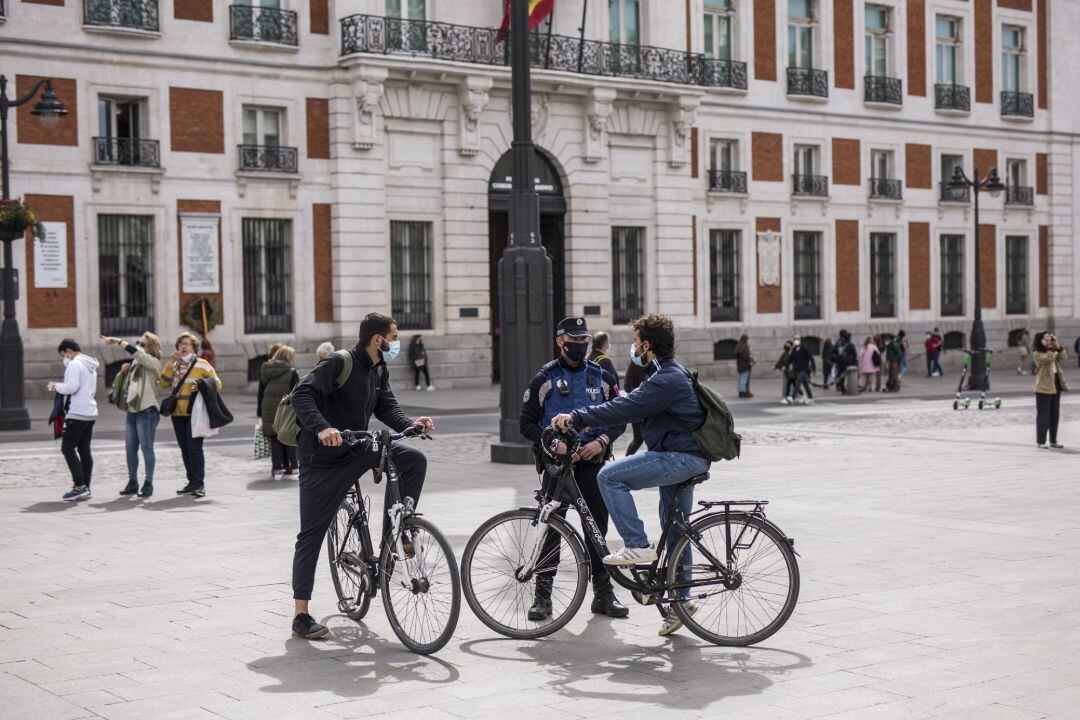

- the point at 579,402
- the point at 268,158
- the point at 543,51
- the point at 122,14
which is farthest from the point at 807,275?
the point at 579,402

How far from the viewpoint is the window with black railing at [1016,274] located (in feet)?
147

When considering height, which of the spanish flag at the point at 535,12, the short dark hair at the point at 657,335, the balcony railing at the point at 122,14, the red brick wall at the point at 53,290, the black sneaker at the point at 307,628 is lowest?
the black sneaker at the point at 307,628

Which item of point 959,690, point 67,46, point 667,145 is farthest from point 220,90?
point 959,690

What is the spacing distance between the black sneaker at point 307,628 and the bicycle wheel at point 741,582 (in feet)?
5.96

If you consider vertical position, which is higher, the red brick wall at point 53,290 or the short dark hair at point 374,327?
the red brick wall at point 53,290

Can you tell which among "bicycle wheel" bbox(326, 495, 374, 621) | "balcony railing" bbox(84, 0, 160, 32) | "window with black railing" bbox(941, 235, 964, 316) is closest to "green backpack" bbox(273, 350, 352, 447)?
"bicycle wheel" bbox(326, 495, 374, 621)

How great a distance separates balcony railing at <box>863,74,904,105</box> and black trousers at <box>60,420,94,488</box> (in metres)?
30.9

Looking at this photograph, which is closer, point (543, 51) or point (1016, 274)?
point (543, 51)

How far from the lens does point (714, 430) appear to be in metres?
7.39

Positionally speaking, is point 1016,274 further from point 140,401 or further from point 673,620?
point 673,620

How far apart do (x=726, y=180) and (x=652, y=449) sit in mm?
31391

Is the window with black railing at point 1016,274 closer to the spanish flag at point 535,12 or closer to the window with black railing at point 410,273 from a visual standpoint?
the spanish flag at point 535,12

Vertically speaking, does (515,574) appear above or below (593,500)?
below

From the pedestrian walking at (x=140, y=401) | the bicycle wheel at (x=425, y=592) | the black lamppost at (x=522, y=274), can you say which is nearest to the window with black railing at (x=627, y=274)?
the black lamppost at (x=522, y=274)
